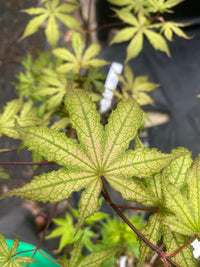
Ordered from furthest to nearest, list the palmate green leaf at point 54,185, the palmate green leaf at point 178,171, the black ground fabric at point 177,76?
the black ground fabric at point 177,76
the palmate green leaf at point 178,171
the palmate green leaf at point 54,185

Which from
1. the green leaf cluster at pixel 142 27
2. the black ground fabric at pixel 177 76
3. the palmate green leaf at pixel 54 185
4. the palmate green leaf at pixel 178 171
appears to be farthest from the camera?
the black ground fabric at pixel 177 76

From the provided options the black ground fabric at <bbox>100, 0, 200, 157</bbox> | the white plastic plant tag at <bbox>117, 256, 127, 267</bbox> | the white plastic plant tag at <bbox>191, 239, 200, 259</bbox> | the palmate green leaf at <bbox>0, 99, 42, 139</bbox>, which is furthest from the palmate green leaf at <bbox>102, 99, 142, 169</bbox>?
the black ground fabric at <bbox>100, 0, 200, 157</bbox>

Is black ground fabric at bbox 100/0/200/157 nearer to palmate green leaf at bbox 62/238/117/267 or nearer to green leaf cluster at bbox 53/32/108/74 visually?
green leaf cluster at bbox 53/32/108/74

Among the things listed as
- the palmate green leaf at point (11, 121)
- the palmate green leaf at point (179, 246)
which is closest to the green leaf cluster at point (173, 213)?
the palmate green leaf at point (179, 246)

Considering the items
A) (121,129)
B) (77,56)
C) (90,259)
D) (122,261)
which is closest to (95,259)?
(90,259)

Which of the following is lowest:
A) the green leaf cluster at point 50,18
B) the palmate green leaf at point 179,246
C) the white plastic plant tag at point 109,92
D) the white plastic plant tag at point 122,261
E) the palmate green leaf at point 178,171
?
the white plastic plant tag at point 122,261

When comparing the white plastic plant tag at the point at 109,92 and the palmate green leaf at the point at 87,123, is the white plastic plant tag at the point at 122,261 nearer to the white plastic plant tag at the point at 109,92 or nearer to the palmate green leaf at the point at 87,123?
the white plastic plant tag at the point at 109,92
